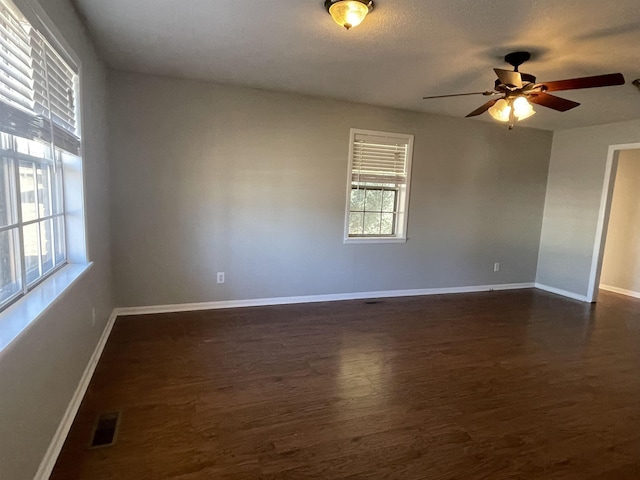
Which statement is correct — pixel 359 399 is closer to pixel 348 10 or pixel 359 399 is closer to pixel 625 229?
pixel 348 10

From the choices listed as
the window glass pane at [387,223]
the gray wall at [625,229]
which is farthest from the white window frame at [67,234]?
the gray wall at [625,229]

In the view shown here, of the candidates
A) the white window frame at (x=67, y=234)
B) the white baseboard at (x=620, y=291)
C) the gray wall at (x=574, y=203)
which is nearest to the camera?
the white window frame at (x=67, y=234)

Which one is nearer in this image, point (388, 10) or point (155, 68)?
point (388, 10)

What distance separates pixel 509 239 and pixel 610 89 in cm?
253

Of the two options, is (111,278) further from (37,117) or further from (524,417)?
(524,417)

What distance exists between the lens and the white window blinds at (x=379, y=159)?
4.48m

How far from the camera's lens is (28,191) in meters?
1.84

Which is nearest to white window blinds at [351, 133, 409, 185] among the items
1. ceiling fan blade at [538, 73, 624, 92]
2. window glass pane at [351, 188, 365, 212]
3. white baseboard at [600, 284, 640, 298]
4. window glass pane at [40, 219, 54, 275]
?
window glass pane at [351, 188, 365, 212]

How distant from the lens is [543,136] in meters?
5.43

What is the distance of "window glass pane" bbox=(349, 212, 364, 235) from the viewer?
4621 millimetres

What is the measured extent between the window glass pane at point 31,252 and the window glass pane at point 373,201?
136 inches

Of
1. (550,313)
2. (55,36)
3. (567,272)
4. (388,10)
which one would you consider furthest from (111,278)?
(567,272)

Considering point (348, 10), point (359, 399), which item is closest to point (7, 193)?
point (348, 10)

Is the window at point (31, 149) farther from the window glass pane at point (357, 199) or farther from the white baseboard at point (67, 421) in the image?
the window glass pane at point (357, 199)
